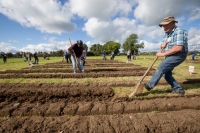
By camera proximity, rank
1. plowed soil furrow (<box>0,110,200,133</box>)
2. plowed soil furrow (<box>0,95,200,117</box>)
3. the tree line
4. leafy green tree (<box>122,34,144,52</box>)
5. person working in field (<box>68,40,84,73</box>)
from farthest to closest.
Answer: leafy green tree (<box>122,34,144,52</box>)
the tree line
person working in field (<box>68,40,84,73</box>)
plowed soil furrow (<box>0,95,200,117</box>)
plowed soil furrow (<box>0,110,200,133</box>)

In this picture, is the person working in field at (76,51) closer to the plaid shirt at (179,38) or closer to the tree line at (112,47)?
the plaid shirt at (179,38)

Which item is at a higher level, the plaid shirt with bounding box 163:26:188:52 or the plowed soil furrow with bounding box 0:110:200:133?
the plaid shirt with bounding box 163:26:188:52

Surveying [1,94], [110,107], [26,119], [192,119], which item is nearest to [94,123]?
[110,107]

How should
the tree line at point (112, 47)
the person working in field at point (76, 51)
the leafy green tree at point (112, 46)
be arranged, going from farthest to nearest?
the leafy green tree at point (112, 46), the tree line at point (112, 47), the person working in field at point (76, 51)

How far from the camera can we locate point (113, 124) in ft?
7.49

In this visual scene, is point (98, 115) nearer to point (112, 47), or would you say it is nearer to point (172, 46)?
point (172, 46)

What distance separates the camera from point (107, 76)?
662cm

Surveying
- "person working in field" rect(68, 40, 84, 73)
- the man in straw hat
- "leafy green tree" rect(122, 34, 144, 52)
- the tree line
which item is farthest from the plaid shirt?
"leafy green tree" rect(122, 34, 144, 52)

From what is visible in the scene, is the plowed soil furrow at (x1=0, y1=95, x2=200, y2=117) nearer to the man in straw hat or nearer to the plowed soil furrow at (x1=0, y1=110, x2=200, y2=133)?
the plowed soil furrow at (x1=0, y1=110, x2=200, y2=133)

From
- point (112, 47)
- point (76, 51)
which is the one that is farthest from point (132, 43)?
point (76, 51)

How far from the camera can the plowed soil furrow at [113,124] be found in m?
2.15

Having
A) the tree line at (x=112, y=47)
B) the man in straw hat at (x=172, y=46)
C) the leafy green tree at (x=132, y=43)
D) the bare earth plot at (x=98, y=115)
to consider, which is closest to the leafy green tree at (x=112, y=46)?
the tree line at (x=112, y=47)

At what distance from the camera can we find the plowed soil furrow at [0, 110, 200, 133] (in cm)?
215

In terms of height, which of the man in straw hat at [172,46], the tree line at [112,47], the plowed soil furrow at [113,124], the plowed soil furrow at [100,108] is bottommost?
the plowed soil furrow at [113,124]
